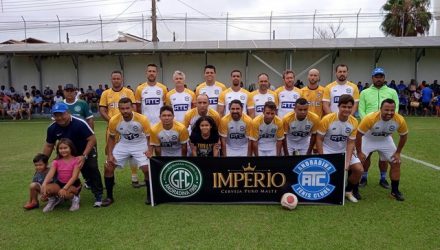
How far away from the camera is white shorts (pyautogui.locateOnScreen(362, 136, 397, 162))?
5629mm

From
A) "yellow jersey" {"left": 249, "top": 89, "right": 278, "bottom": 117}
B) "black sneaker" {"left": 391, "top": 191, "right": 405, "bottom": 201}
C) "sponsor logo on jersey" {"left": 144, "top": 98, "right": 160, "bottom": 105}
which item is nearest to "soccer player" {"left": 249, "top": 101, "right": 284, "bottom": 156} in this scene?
"yellow jersey" {"left": 249, "top": 89, "right": 278, "bottom": 117}

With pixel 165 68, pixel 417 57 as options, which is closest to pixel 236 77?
pixel 165 68

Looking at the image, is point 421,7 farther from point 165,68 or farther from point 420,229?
point 420,229

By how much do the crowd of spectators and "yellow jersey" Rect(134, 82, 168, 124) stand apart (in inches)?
493

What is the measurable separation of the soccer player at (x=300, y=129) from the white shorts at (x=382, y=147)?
2.81 feet

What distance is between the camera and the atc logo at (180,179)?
17.0 feet

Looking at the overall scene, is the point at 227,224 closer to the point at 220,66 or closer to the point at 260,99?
the point at 260,99

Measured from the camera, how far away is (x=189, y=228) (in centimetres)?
Result: 441

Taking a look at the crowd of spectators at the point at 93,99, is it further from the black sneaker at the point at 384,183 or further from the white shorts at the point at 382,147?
the white shorts at the point at 382,147

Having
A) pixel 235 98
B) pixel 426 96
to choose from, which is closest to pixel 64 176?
pixel 235 98

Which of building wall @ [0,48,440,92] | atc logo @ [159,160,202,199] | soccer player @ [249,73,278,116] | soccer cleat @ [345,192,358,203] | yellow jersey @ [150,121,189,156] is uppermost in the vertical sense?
building wall @ [0,48,440,92]

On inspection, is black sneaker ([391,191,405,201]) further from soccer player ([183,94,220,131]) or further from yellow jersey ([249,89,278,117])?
soccer player ([183,94,220,131])

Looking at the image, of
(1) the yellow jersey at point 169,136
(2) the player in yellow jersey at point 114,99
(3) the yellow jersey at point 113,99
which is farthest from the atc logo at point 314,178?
(3) the yellow jersey at point 113,99

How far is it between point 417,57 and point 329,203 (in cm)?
1900
